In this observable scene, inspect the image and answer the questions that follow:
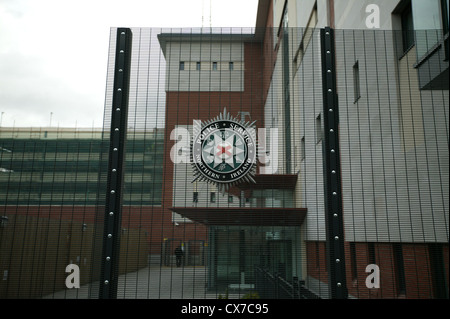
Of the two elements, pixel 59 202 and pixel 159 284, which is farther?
pixel 59 202

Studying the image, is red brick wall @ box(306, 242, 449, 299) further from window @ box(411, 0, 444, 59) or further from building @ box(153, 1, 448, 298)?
window @ box(411, 0, 444, 59)

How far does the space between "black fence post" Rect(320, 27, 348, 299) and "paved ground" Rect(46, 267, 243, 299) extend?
3.29 ft

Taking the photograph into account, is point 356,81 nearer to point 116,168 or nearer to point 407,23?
point 407,23

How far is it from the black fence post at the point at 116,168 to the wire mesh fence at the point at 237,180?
35 millimetres

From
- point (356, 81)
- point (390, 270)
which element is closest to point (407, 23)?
point (356, 81)

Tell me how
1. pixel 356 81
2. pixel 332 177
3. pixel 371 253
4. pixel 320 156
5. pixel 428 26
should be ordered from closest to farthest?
pixel 332 177 → pixel 371 253 → pixel 320 156 → pixel 428 26 → pixel 356 81

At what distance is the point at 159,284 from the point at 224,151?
4.95ft

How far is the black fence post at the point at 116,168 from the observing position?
4.11 m

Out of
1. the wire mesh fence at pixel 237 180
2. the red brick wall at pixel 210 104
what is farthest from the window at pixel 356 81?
the red brick wall at pixel 210 104

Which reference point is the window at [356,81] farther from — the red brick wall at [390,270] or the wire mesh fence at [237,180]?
the red brick wall at [390,270]

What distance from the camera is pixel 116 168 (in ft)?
14.1

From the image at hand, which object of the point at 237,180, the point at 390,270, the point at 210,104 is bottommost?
the point at 390,270

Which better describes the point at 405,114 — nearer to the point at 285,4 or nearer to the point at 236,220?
the point at 236,220

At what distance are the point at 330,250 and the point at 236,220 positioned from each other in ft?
3.22
